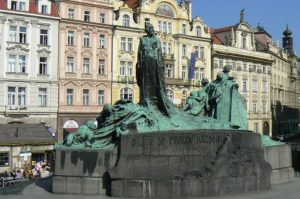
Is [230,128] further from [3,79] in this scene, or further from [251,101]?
[251,101]

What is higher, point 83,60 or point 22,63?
point 83,60

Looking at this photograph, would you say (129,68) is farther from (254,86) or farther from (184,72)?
(254,86)

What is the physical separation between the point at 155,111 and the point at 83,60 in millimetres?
31405

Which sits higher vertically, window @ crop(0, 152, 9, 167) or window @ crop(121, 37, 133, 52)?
window @ crop(121, 37, 133, 52)

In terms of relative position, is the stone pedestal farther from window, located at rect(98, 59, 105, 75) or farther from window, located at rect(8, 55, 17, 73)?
window, located at rect(98, 59, 105, 75)

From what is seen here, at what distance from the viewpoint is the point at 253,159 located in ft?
38.4

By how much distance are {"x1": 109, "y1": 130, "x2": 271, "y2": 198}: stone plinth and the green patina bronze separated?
23.1 inches

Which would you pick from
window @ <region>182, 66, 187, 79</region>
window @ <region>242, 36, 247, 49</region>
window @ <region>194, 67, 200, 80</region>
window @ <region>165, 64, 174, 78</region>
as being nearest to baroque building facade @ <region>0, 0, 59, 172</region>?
window @ <region>165, 64, 174, 78</region>

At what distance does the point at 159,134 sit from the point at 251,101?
48.7 meters

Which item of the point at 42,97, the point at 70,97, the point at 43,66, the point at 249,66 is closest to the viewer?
the point at 42,97

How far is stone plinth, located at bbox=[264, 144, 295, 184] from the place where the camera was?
13.1 metres

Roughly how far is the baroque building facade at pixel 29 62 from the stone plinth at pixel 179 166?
27.3m

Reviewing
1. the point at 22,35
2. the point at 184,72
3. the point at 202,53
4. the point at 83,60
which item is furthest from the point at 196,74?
the point at 22,35

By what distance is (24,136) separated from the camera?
95.9 feet
